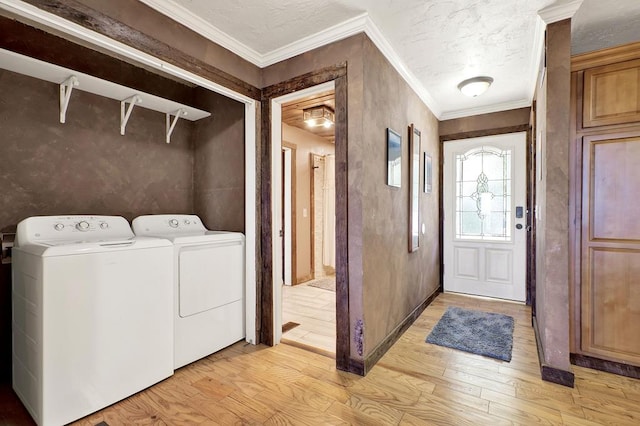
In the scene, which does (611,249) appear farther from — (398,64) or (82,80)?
(82,80)

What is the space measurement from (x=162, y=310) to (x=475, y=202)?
3857 mm

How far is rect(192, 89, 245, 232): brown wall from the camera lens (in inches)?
109

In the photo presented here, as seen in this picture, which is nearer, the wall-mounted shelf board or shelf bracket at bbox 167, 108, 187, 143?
the wall-mounted shelf board

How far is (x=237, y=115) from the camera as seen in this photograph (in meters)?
2.75

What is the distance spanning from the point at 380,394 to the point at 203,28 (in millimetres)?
2723

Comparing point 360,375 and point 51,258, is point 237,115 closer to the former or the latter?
point 51,258

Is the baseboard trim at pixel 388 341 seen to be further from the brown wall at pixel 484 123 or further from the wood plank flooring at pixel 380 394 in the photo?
the brown wall at pixel 484 123

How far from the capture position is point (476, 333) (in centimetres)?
286

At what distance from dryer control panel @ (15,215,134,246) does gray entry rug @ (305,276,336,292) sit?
9.38 feet

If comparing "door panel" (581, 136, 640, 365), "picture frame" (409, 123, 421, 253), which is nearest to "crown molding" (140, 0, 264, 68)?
"picture frame" (409, 123, 421, 253)

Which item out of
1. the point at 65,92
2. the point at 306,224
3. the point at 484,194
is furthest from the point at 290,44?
the point at 484,194

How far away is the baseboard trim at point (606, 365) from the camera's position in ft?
6.92

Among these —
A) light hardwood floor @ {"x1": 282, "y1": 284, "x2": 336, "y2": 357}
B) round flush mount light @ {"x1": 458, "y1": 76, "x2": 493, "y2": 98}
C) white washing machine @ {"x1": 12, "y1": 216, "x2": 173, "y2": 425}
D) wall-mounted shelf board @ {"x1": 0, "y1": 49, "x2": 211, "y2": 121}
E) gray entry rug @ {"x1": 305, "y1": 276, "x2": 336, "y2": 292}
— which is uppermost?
round flush mount light @ {"x1": 458, "y1": 76, "x2": 493, "y2": 98}

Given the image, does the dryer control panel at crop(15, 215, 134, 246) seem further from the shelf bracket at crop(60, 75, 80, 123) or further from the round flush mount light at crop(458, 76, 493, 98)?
the round flush mount light at crop(458, 76, 493, 98)
